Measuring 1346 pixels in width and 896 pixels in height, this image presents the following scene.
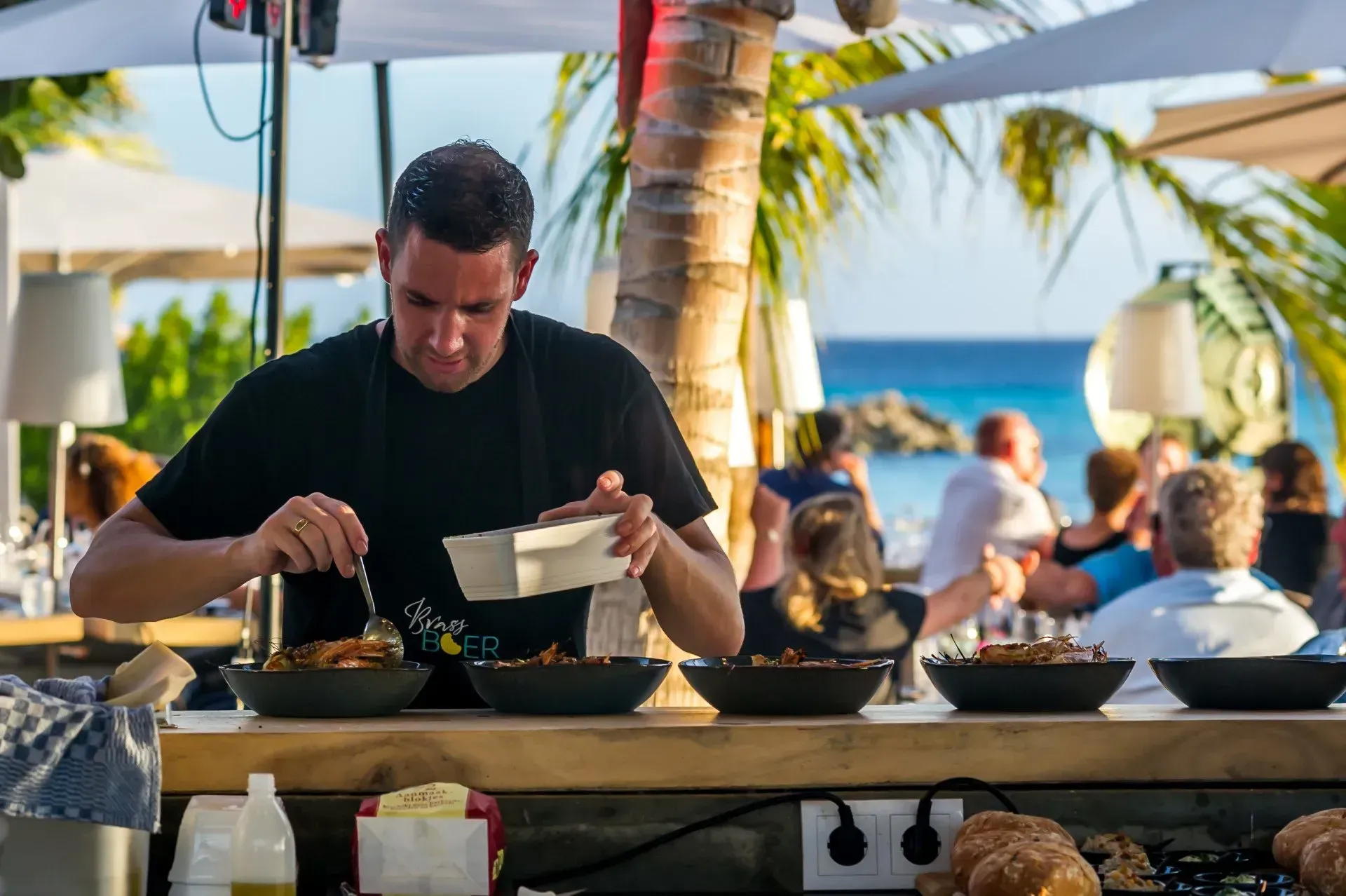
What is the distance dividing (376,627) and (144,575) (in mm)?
393

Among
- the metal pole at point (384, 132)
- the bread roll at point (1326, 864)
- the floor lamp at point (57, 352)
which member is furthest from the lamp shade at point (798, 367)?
the bread roll at point (1326, 864)

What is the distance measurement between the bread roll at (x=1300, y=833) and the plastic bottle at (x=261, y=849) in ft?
3.69

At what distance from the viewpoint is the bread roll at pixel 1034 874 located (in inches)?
68.1

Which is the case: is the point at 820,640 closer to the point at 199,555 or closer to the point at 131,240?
the point at 199,555

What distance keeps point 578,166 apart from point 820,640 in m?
1.89

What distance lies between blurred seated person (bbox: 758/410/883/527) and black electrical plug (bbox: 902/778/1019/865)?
456 centimetres

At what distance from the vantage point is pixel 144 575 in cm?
251

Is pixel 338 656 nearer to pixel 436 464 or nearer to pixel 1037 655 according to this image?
pixel 436 464

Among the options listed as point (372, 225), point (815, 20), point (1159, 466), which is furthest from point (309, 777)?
point (372, 225)

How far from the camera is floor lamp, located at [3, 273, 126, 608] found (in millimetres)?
5629

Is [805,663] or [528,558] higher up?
[528,558]

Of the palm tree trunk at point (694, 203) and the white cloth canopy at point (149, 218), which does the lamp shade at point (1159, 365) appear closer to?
the palm tree trunk at point (694, 203)

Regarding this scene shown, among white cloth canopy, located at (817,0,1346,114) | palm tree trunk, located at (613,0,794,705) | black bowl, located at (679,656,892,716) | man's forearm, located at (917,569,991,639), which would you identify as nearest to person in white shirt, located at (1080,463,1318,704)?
man's forearm, located at (917,569,991,639)

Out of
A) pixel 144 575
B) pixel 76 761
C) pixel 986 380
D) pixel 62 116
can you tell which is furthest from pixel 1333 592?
pixel 986 380
